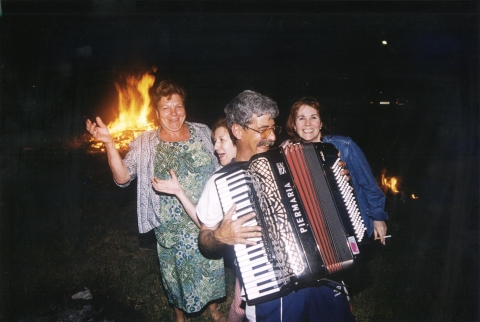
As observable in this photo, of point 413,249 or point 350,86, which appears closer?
point 413,249

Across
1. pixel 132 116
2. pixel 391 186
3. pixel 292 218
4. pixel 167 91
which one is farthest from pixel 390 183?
pixel 132 116

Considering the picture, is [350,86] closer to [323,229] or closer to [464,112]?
[464,112]

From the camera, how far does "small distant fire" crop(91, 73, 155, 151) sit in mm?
8141

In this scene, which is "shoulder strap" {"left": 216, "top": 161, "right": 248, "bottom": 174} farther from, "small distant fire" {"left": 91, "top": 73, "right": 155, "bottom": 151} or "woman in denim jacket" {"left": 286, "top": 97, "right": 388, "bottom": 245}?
"small distant fire" {"left": 91, "top": 73, "right": 155, "bottom": 151}

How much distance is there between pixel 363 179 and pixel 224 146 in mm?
1583

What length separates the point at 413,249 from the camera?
5.40 m

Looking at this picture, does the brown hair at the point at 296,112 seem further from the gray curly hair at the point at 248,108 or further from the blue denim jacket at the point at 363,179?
the gray curly hair at the point at 248,108

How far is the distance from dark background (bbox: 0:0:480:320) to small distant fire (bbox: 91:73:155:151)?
1807 mm

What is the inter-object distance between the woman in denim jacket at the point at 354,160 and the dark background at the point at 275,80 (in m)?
2.10

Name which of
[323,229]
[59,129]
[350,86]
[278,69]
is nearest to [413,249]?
[323,229]

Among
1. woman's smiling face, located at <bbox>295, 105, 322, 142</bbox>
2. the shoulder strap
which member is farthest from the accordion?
woman's smiling face, located at <bbox>295, 105, 322, 142</bbox>

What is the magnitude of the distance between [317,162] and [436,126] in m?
10.0

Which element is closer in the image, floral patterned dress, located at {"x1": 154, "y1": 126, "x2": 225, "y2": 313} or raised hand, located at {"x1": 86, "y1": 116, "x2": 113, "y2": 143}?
raised hand, located at {"x1": 86, "y1": 116, "x2": 113, "y2": 143}

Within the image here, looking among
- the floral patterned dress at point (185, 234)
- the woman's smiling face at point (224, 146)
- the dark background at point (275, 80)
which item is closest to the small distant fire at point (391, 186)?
the dark background at point (275, 80)
